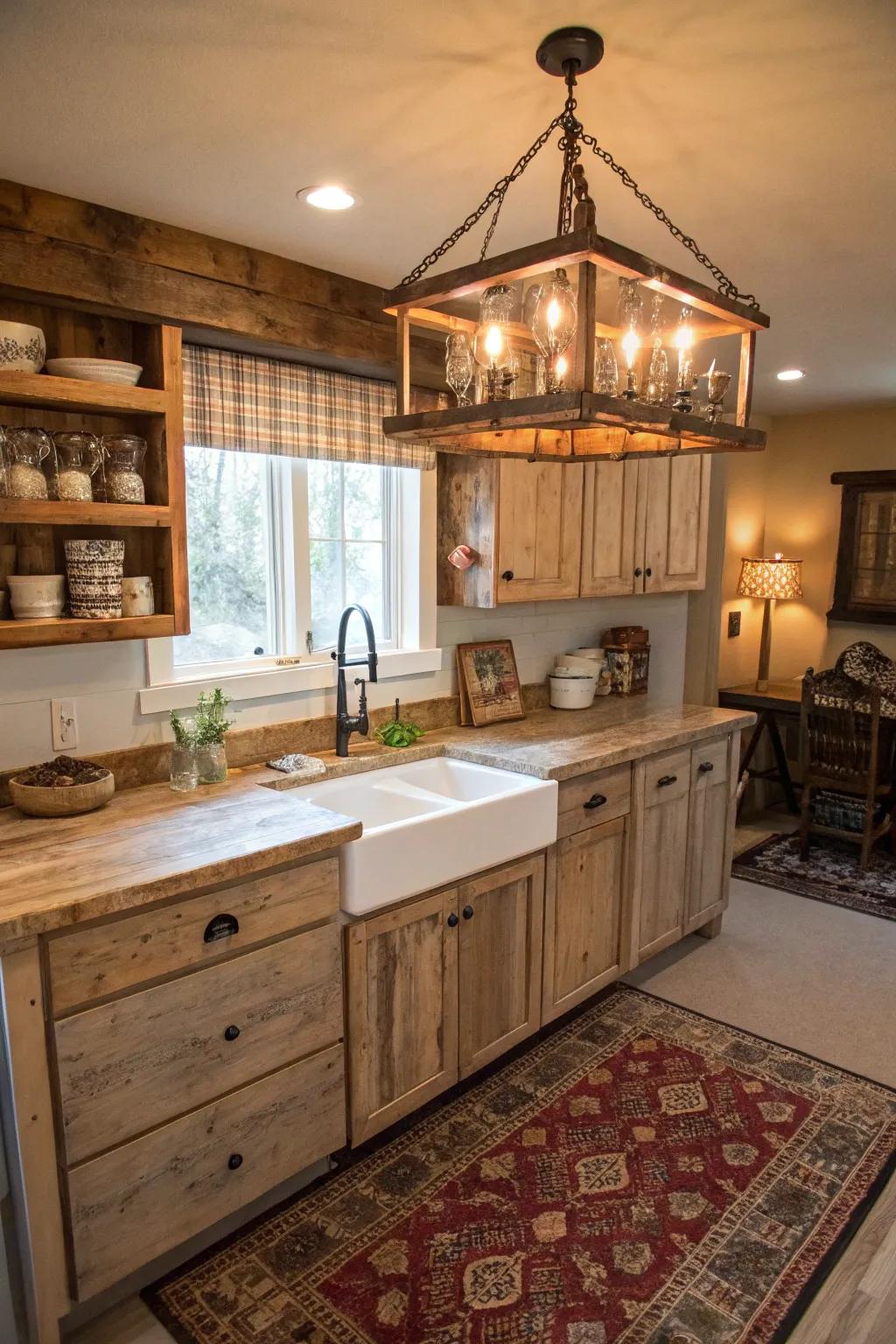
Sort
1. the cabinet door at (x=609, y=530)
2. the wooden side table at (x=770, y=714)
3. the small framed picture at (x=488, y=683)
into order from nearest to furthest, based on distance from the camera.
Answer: the small framed picture at (x=488, y=683)
the cabinet door at (x=609, y=530)
the wooden side table at (x=770, y=714)

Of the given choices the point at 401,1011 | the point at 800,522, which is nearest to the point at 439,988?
the point at 401,1011

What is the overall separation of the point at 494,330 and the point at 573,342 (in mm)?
197

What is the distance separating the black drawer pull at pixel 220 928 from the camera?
178 centimetres

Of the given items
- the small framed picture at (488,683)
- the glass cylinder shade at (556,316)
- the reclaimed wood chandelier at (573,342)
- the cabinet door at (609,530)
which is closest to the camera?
the reclaimed wood chandelier at (573,342)

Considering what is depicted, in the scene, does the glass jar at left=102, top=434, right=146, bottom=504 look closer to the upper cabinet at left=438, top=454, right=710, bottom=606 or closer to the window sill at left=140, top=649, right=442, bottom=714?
the window sill at left=140, top=649, right=442, bottom=714

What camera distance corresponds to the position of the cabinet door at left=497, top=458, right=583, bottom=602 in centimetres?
304

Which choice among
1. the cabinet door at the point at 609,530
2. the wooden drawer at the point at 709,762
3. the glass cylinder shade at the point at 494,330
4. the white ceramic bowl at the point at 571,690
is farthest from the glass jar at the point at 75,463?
the wooden drawer at the point at 709,762

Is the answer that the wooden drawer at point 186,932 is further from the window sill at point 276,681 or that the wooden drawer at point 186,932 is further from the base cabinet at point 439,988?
the window sill at point 276,681

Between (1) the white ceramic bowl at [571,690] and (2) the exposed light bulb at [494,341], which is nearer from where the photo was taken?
(2) the exposed light bulb at [494,341]

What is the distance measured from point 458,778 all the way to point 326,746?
0.45 meters

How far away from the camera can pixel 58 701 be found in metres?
2.19

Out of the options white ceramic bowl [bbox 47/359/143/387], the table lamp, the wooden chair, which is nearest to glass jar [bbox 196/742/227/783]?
white ceramic bowl [bbox 47/359/143/387]

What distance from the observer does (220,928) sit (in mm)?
1801

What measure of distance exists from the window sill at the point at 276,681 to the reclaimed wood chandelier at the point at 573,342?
40.0 inches
